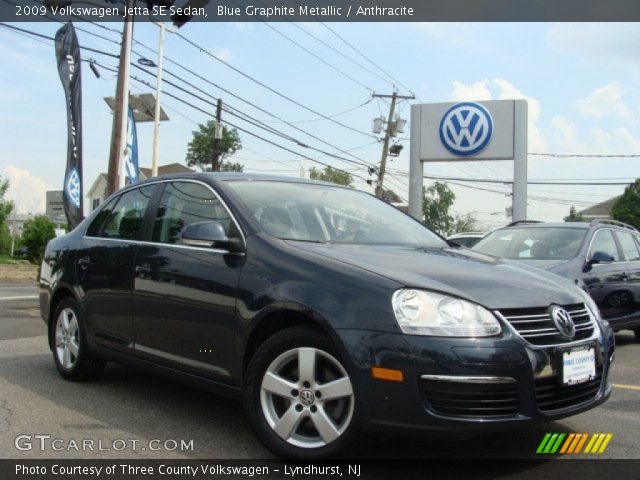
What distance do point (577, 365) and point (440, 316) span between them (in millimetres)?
804

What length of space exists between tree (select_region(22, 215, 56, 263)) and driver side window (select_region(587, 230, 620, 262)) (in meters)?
30.6

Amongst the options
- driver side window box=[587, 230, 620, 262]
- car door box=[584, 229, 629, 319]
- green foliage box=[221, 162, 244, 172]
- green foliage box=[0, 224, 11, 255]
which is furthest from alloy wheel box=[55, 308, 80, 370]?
green foliage box=[0, 224, 11, 255]

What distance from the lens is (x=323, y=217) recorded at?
416 cm

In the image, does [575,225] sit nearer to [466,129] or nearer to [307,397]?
[307,397]

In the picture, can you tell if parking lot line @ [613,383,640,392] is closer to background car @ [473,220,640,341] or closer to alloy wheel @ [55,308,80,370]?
background car @ [473,220,640,341]

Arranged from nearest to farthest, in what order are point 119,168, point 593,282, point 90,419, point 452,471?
point 452,471 < point 90,419 < point 593,282 < point 119,168

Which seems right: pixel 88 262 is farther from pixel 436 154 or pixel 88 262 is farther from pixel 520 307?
pixel 436 154

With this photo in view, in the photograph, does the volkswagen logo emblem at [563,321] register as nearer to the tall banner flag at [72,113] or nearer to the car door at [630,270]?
the car door at [630,270]

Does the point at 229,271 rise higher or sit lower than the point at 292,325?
higher

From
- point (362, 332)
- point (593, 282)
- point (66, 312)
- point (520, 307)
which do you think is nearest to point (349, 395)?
point (362, 332)

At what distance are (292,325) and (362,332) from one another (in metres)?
0.53

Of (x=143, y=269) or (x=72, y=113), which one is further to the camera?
(x=72, y=113)

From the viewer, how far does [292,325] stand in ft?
11.3

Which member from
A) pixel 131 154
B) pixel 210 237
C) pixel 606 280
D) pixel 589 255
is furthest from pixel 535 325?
pixel 131 154
